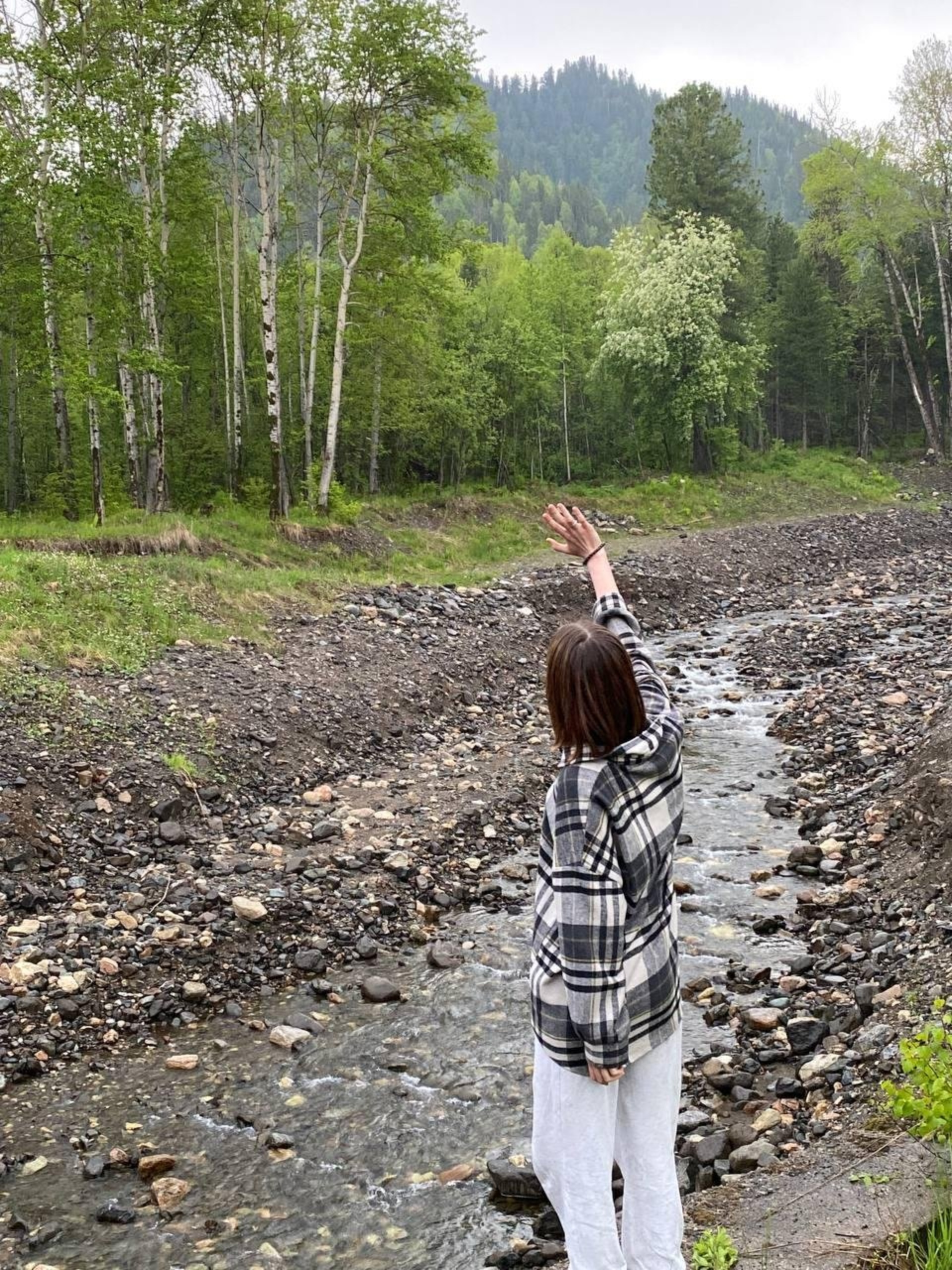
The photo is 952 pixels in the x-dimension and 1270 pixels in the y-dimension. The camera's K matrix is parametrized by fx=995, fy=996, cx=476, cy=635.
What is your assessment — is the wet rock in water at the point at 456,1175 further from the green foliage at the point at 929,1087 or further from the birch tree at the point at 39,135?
the birch tree at the point at 39,135

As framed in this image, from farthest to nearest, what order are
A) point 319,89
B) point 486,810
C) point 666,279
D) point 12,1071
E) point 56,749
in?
point 666,279
point 319,89
point 486,810
point 56,749
point 12,1071

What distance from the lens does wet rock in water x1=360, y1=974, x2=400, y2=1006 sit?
24.8ft

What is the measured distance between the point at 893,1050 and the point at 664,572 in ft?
66.1

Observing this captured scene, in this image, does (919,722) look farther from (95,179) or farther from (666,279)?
(666,279)

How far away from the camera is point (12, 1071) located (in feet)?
21.3

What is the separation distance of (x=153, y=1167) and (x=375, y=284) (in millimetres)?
23925

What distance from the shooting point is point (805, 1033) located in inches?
252

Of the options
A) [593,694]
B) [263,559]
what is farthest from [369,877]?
[263,559]

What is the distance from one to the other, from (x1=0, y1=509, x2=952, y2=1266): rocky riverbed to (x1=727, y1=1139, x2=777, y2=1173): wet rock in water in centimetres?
2

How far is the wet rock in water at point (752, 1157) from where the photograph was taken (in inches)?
197

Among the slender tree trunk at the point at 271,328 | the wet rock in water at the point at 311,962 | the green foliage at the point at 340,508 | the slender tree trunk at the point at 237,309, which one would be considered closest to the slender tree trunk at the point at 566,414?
the slender tree trunk at the point at 237,309

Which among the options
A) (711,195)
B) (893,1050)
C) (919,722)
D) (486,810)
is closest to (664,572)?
(919,722)

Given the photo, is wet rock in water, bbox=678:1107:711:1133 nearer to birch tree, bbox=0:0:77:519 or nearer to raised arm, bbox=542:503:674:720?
raised arm, bbox=542:503:674:720

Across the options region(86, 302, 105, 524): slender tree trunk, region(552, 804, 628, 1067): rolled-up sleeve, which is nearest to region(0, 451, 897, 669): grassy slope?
region(86, 302, 105, 524): slender tree trunk
